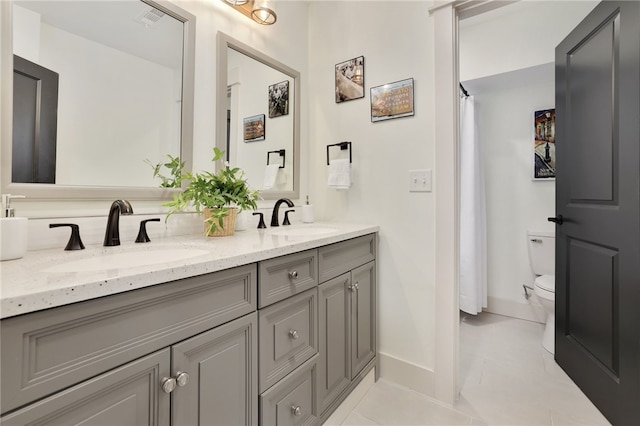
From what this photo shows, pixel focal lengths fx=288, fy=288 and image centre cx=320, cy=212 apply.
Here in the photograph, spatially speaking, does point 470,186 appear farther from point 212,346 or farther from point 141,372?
point 141,372

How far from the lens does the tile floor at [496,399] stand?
4.53ft

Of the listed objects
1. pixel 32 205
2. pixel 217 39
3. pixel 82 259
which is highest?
pixel 217 39

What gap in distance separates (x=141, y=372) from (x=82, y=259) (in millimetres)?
419

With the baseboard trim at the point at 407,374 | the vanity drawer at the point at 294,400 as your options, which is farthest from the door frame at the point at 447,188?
the vanity drawer at the point at 294,400

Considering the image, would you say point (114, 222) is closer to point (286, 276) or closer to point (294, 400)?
point (286, 276)

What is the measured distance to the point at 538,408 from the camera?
1.44m

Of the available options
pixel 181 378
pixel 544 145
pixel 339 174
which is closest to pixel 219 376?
pixel 181 378

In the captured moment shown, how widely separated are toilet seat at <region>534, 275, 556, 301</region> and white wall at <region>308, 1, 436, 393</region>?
3.41ft

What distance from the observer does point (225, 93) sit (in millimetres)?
1521

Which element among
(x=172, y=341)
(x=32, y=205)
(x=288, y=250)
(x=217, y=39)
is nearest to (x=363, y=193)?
(x=288, y=250)

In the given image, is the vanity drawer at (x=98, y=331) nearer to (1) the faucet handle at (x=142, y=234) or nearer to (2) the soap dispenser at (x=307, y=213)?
(1) the faucet handle at (x=142, y=234)

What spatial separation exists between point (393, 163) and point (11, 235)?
160cm

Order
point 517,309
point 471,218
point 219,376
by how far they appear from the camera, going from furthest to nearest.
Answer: point 517,309 < point 471,218 < point 219,376

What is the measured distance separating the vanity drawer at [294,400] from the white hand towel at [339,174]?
99 cm
